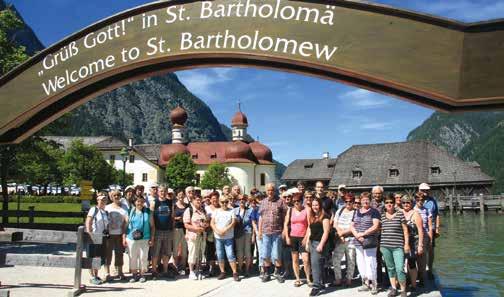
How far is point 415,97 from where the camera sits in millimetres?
3502

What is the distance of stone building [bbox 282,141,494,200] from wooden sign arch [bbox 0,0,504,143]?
48.6m

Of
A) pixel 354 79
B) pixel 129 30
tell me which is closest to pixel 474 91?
pixel 354 79

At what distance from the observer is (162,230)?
909cm

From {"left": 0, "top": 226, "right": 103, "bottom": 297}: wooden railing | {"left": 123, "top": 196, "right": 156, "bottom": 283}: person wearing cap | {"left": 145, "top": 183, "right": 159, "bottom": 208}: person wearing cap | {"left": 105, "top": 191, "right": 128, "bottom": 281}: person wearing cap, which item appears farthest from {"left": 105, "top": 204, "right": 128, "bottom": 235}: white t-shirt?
{"left": 0, "top": 226, "right": 103, "bottom": 297}: wooden railing

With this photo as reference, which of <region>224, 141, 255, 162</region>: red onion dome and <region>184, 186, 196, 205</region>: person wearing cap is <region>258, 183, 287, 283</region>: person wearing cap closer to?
<region>184, 186, 196, 205</region>: person wearing cap

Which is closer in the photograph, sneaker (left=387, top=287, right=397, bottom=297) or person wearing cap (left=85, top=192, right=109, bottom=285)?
sneaker (left=387, top=287, right=397, bottom=297)

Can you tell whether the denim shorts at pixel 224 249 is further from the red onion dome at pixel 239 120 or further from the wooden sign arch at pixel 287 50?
the red onion dome at pixel 239 120

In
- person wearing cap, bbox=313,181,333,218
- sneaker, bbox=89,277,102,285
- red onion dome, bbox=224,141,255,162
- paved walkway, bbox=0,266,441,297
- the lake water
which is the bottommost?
the lake water

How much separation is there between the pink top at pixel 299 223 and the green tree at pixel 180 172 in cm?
5968

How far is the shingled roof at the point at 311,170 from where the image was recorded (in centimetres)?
6328

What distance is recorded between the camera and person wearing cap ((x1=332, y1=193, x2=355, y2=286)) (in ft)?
26.7

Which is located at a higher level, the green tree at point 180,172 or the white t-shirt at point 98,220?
the green tree at point 180,172

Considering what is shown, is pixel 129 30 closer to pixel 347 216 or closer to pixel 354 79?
pixel 354 79

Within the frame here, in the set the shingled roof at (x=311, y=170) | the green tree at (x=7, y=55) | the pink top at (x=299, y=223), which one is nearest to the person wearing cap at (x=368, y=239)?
the pink top at (x=299, y=223)
